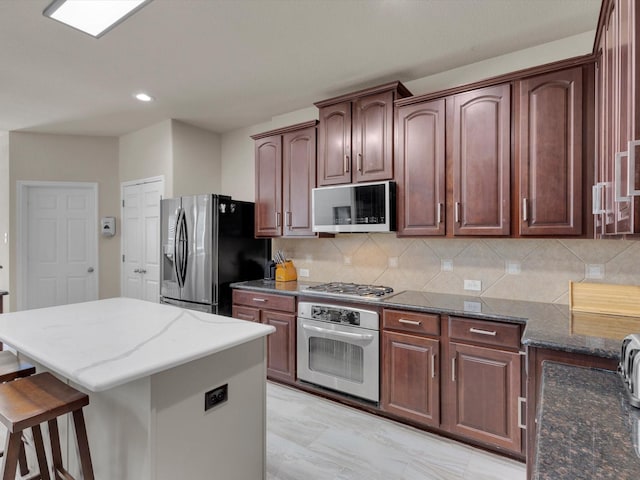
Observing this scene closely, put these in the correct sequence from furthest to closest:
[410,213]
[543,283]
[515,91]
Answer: [410,213] < [543,283] < [515,91]

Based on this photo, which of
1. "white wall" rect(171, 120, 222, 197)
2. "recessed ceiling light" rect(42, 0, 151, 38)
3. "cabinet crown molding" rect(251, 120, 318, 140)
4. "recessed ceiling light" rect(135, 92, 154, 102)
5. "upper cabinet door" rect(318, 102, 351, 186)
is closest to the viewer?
"recessed ceiling light" rect(42, 0, 151, 38)

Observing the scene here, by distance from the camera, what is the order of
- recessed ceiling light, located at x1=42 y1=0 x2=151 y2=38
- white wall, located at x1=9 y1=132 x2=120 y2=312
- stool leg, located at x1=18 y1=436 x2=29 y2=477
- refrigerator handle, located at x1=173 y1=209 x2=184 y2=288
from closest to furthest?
1. stool leg, located at x1=18 y1=436 x2=29 y2=477
2. recessed ceiling light, located at x1=42 y1=0 x2=151 y2=38
3. refrigerator handle, located at x1=173 y1=209 x2=184 y2=288
4. white wall, located at x1=9 y1=132 x2=120 y2=312

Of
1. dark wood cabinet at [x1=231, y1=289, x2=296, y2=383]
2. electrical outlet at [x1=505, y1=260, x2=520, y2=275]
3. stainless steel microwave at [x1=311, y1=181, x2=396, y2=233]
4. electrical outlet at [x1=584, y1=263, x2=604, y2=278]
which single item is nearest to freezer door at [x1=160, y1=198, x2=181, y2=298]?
dark wood cabinet at [x1=231, y1=289, x2=296, y2=383]

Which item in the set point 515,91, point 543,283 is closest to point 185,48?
point 515,91

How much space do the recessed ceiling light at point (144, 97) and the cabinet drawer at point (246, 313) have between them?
7.29 feet

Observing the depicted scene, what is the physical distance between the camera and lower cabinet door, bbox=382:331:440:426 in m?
2.28

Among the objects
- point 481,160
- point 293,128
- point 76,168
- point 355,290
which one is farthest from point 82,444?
point 76,168

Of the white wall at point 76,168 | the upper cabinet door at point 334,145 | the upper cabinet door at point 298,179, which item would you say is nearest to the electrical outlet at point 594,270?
the upper cabinet door at point 334,145

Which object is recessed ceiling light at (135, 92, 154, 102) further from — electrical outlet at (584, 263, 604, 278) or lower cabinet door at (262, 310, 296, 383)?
electrical outlet at (584, 263, 604, 278)

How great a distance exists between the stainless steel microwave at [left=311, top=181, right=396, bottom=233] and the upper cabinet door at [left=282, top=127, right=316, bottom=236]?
0.49 feet

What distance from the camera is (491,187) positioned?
2.32m

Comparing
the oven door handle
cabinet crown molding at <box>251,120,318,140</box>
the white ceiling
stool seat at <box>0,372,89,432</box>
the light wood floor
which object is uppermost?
the white ceiling

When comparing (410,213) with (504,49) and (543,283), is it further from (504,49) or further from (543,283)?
(504,49)

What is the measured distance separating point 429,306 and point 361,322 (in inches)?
20.5
